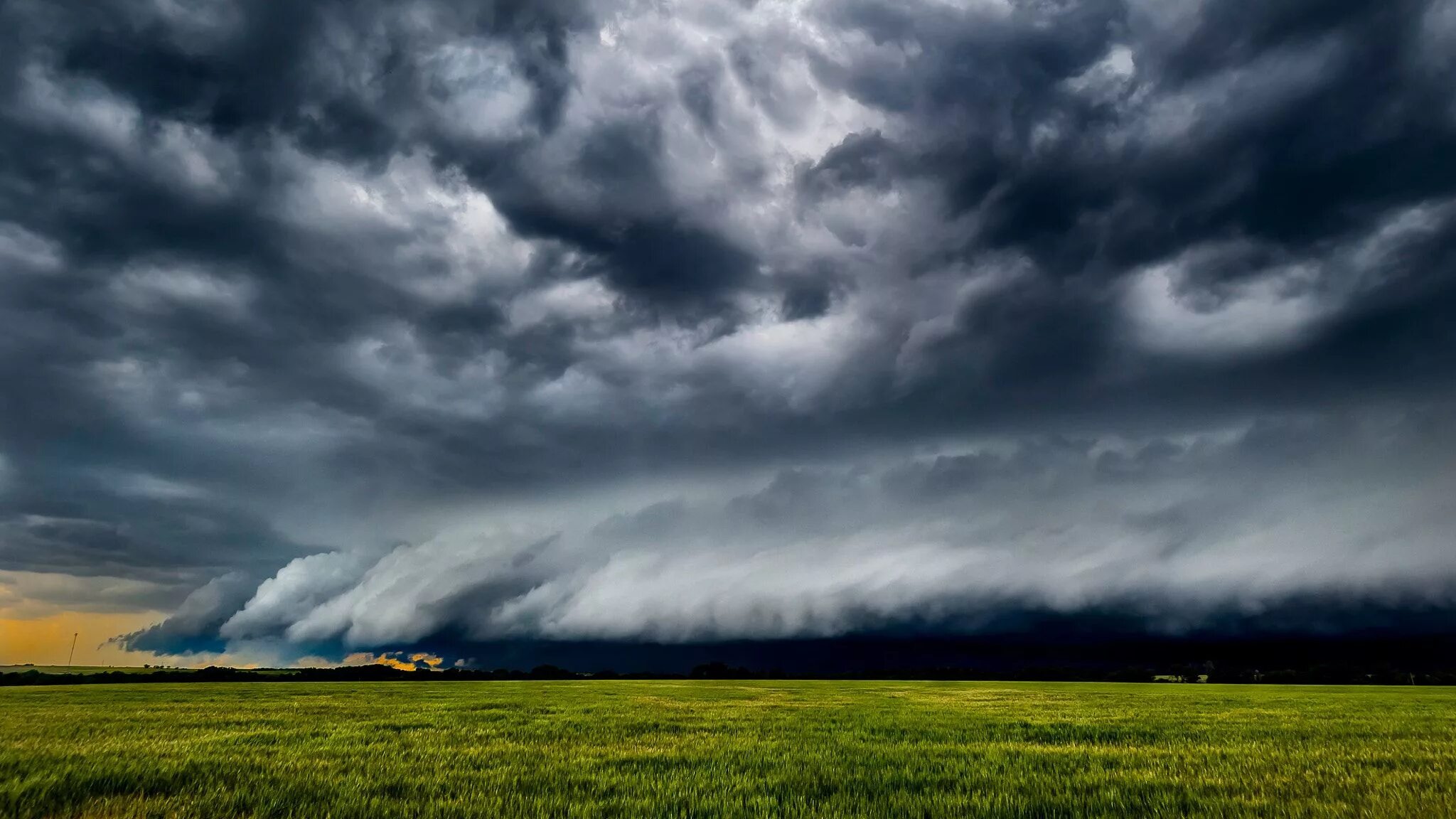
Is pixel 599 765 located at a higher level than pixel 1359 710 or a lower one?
higher

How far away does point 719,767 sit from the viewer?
33.6ft

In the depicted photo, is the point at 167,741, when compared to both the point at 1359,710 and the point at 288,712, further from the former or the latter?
the point at 1359,710

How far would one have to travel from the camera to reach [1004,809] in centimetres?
755

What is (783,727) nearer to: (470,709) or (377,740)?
(377,740)

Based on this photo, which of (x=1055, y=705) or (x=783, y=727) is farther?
(x=1055, y=705)

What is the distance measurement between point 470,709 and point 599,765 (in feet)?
52.5

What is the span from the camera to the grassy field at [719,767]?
759cm

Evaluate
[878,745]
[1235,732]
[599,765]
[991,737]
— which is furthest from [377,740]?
[1235,732]

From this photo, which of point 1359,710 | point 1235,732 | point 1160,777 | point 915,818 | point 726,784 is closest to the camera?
point 915,818

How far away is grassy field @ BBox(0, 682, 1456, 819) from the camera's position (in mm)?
7594

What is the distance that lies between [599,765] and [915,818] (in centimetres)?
552

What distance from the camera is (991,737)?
15133 millimetres

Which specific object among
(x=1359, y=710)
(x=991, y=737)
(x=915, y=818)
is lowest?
(x=1359, y=710)

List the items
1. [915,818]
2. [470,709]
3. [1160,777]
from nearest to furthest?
[915,818], [1160,777], [470,709]
